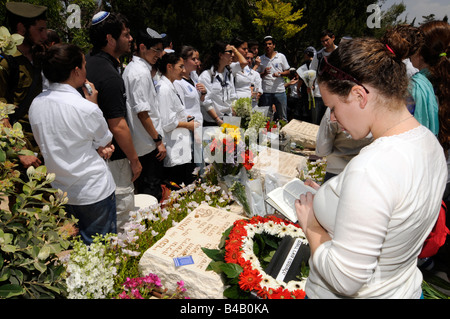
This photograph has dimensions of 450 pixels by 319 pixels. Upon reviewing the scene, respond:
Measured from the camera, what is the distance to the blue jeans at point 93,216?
8.07 ft

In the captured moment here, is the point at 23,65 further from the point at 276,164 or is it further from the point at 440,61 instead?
the point at 440,61

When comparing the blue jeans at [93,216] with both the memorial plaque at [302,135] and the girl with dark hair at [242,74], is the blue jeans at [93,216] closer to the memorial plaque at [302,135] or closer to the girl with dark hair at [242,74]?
the memorial plaque at [302,135]

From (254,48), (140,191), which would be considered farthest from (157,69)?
(254,48)

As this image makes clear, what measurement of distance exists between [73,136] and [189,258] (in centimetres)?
116

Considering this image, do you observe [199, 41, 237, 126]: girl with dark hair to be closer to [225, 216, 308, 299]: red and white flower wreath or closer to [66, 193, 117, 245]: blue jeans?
[66, 193, 117, 245]: blue jeans

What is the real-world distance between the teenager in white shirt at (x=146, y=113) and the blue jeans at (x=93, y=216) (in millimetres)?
1087

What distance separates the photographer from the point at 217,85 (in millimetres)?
5246

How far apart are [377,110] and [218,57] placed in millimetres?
4495

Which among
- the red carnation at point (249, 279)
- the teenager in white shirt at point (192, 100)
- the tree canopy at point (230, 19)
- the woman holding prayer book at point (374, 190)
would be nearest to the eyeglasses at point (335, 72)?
the woman holding prayer book at point (374, 190)

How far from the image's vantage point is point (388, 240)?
1020 mm

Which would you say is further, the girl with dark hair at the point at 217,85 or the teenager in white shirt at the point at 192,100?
the girl with dark hair at the point at 217,85

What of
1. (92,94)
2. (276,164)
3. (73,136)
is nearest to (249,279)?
(73,136)

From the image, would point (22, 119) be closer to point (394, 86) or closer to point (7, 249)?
point (7, 249)

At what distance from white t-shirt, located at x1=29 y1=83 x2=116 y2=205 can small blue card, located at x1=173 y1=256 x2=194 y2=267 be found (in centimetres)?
81
